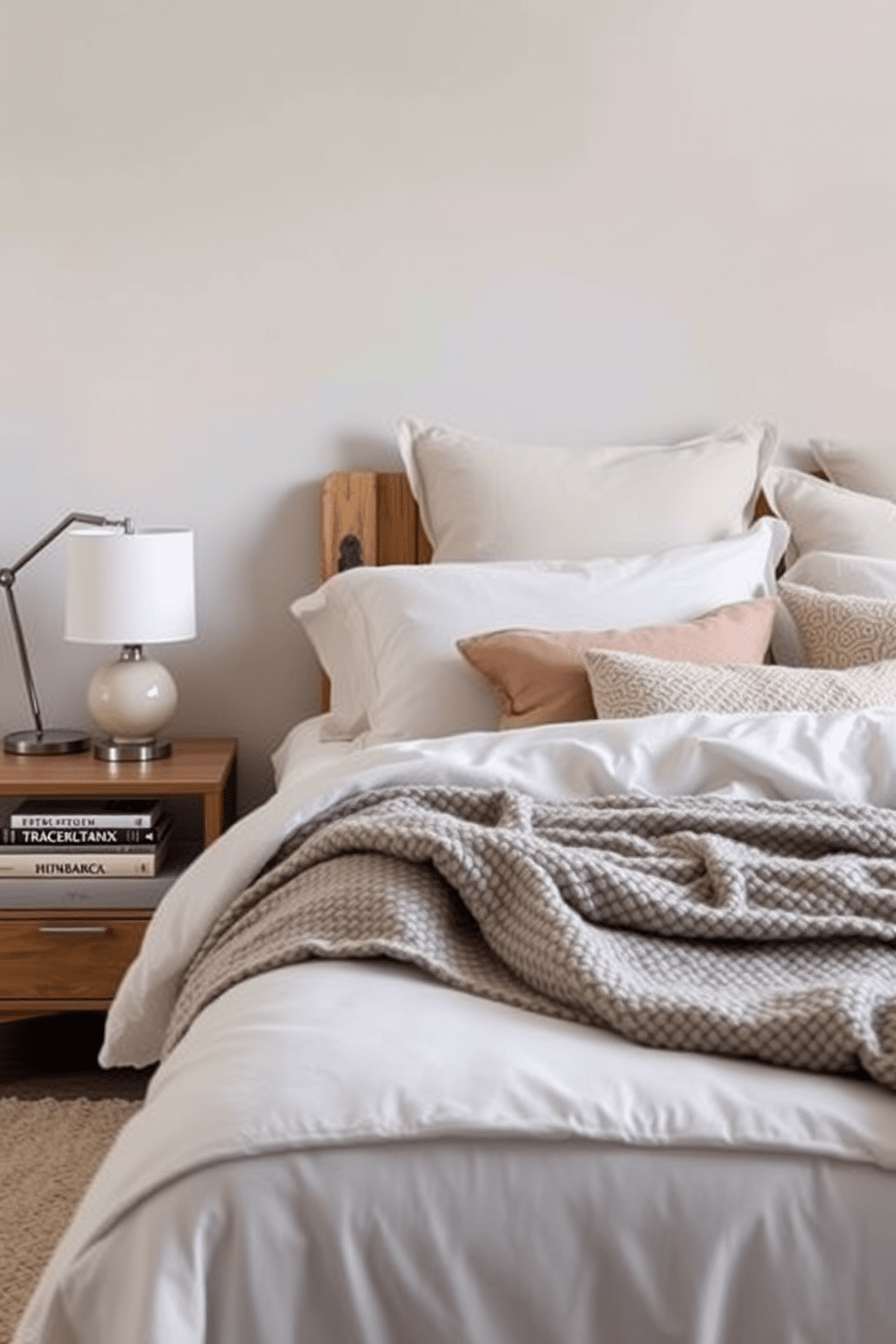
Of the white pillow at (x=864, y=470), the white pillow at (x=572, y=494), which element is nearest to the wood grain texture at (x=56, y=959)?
the white pillow at (x=572, y=494)

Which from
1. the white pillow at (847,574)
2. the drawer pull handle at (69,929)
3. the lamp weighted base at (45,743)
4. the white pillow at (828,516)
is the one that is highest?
the white pillow at (828,516)

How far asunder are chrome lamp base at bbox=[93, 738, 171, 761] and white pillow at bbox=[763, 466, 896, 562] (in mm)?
1224

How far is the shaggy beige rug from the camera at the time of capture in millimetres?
2605

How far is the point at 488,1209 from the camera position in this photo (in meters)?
1.50

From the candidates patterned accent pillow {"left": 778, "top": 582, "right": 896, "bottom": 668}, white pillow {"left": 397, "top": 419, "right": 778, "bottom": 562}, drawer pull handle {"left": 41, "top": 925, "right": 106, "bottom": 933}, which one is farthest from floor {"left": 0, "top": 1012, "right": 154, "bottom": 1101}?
patterned accent pillow {"left": 778, "top": 582, "right": 896, "bottom": 668}

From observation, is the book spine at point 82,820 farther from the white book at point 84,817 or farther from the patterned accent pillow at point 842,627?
the patterned accent pillow at point 842,627

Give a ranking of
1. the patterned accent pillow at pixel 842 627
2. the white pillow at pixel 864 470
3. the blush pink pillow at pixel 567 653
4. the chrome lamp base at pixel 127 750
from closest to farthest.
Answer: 1. the blush pink pillow at pixel 567 653
2. the patterned accent pillow at pixel 842 627
3. the chrome lamp base at pixel 127 750
4. the white pillow at pixel 864 470

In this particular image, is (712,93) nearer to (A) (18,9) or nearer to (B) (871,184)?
(B) (871,184)

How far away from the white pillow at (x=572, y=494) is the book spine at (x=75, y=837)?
752mm

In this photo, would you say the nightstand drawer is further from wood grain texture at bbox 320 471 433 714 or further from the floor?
wood grain texture at bbox 320 471 433 714

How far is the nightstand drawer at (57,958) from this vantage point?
131 inches

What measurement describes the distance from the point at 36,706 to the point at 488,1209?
93.1 inches

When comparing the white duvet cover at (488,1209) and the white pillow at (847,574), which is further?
the white pillow at (847,574)

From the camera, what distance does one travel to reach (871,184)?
3781 millimetres
